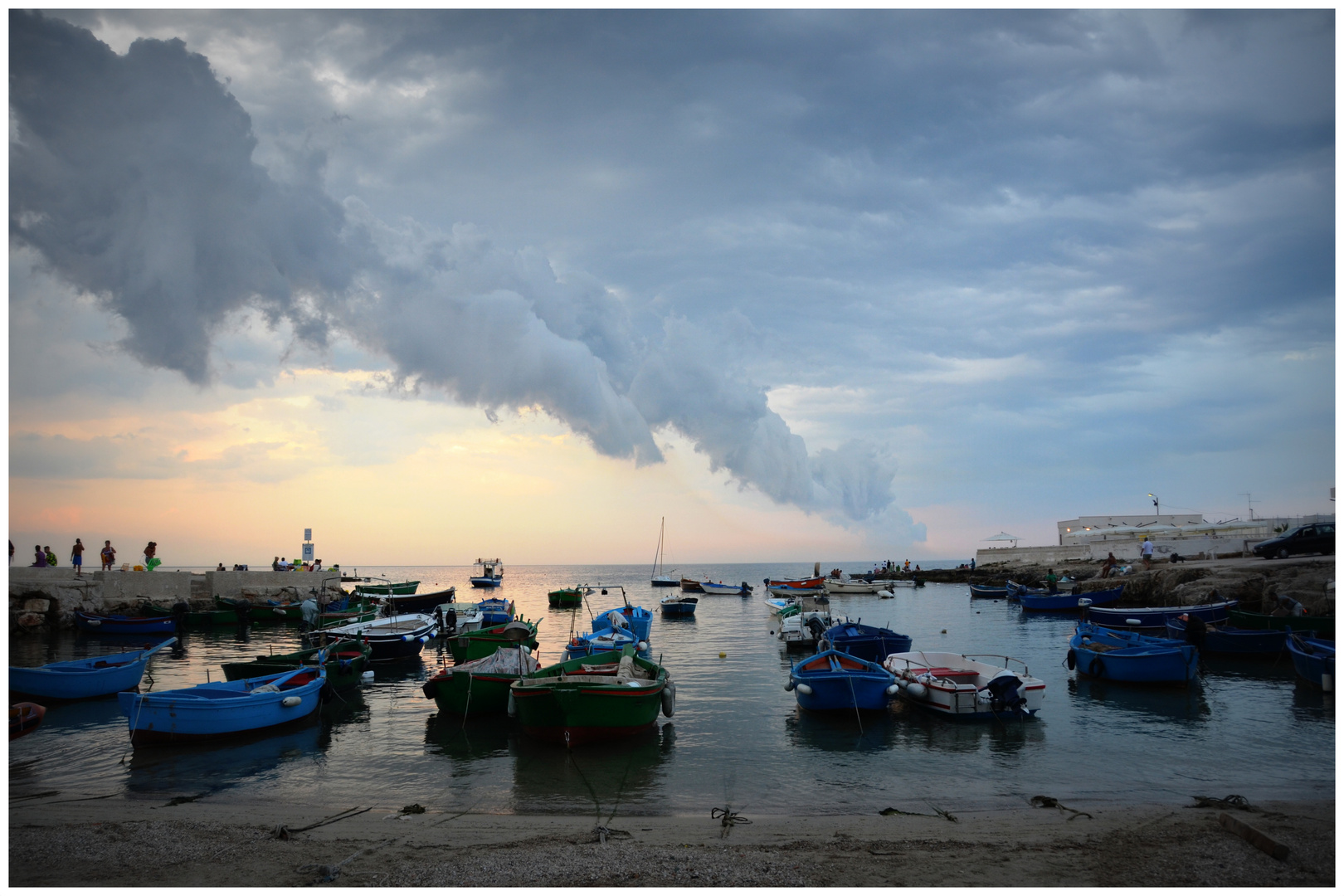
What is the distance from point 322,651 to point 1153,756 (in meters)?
23.1

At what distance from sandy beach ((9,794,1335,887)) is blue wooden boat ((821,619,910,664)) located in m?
14.3

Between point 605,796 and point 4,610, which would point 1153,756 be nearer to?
point 605,796

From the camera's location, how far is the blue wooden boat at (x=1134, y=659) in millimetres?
23438

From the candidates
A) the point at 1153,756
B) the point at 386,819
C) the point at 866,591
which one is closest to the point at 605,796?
the point at 386,819

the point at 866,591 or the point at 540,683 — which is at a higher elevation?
the point at 540,683

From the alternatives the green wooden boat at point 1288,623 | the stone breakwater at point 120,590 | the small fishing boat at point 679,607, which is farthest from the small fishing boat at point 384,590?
the green wooden boat at point 1288,623

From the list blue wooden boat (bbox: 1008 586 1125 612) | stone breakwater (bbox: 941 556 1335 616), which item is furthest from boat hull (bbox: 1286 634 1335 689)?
blue wooden boat (bbox: 1008 586 1125 612)

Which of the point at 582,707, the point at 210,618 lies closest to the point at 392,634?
the point at 582,707

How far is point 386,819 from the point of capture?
12.3 meters

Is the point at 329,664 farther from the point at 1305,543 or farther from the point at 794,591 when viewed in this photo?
the point at 794,591

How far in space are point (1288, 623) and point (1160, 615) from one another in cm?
703

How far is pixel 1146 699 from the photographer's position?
22812 millimetres

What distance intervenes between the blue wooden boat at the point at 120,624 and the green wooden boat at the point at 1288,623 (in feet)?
165

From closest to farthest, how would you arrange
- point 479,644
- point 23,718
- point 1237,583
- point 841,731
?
point 23,718 → point 841,731 → point 479,644 → point 1237,583
